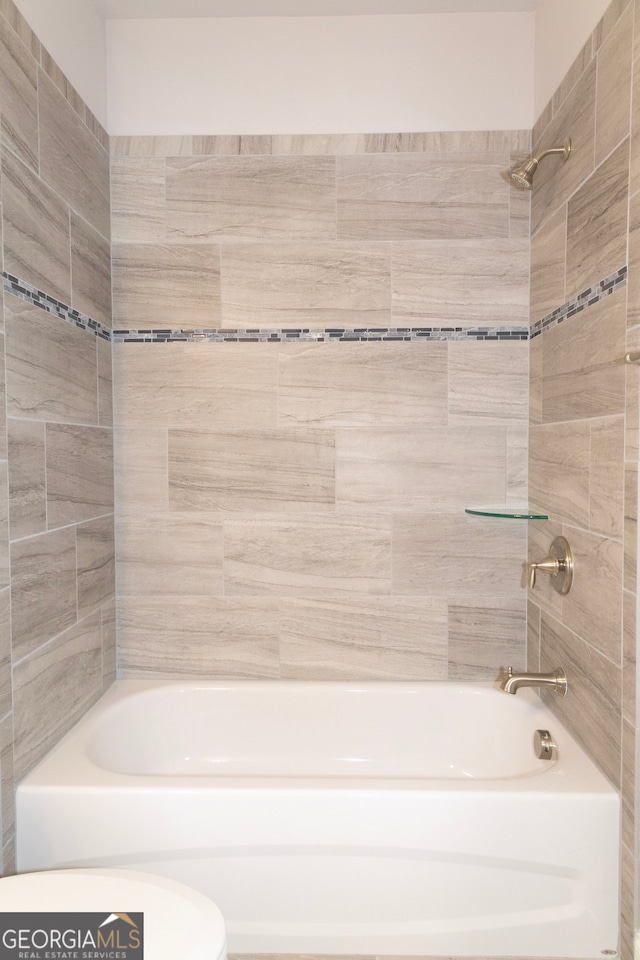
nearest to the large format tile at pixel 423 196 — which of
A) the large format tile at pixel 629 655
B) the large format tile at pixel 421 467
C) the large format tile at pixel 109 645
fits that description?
the large format tile at pixel 421 467

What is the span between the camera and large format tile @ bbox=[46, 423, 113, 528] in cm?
185

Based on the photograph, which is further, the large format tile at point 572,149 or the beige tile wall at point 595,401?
the large format tile at point 572,149

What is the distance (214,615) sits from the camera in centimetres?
238

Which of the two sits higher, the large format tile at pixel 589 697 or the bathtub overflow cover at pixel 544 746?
the large format tile at pixel 589 697

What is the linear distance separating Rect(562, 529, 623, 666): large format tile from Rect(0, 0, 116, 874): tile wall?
1442 millimetres

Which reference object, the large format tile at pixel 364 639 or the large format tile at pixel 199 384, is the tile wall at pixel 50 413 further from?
the large format tile at pixel 364 639

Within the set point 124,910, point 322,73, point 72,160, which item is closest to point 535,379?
point 322,73

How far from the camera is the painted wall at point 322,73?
7.34 ft

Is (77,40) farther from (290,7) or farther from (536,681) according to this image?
(536,681)

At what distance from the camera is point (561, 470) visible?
1975 mm

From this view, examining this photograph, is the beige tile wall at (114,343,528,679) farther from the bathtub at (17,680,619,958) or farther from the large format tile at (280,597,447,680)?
the bathtub at (17,680,619,958)

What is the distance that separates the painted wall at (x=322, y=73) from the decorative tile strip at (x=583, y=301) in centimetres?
71

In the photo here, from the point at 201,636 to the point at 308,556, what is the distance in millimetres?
482

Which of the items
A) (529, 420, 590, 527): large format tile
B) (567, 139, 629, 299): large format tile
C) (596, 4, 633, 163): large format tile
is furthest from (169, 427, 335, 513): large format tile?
(596, 4, 633, 163): large format tile
